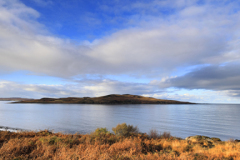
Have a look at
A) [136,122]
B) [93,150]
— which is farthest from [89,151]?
[136,122]

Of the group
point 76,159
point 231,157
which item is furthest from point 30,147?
point 231,157

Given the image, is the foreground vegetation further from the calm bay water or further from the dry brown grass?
the calm bay water

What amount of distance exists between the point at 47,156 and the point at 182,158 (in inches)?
259

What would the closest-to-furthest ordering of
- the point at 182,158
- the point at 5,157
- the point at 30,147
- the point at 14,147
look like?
the point at 5,157 → the point at 182,158 → the point at 14,147 → the point at 30,147

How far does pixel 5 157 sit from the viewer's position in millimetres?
6465

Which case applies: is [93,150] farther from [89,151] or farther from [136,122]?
[136,122]

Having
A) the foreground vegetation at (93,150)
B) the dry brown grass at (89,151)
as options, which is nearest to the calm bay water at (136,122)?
the foreground vegetation at (93,150)

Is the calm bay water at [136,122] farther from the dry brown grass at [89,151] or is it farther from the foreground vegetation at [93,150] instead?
the dry brown grass at [89,151]

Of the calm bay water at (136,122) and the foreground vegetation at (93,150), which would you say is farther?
the calm bay water at (136,122)

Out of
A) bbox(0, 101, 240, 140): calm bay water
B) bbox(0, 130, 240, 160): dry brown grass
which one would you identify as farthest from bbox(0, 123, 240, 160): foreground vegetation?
bbox(0, 101, 240, 140): calm bay water

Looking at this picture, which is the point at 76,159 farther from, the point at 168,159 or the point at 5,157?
the point at 168,159

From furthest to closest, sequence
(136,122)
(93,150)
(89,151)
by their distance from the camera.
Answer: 1. (136,122)
2. (93,150)
3. (89,151)

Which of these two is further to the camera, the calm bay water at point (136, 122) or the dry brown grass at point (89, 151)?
the calm bay water at point (136, 122)

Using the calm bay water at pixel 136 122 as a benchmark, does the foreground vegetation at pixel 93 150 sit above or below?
above
